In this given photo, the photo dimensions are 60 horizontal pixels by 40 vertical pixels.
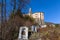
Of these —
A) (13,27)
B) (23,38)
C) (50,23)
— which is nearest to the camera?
(23,38)

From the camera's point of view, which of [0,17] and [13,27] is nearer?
[13,27]

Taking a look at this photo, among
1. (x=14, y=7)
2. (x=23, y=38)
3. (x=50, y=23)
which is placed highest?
(x=14, y=7)

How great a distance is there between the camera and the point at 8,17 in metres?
13.5

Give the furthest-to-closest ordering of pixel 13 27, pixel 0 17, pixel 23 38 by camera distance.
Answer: pixel 0 17, pixel 13 27, pixel 23 38

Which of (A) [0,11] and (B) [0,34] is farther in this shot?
(A) [0,11]

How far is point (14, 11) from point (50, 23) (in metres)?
3.49

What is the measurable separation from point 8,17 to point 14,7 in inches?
36.6

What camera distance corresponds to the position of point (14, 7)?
45.5ft

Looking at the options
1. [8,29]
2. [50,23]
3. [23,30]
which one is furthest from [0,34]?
[50,23]

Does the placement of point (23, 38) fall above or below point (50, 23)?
below

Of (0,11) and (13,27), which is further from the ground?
(0,11)

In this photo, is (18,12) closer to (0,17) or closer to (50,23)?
(0,17)

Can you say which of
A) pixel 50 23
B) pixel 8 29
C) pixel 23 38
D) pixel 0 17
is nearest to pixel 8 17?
pixel 0 17

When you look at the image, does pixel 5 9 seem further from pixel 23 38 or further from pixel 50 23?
pixel 50 23
